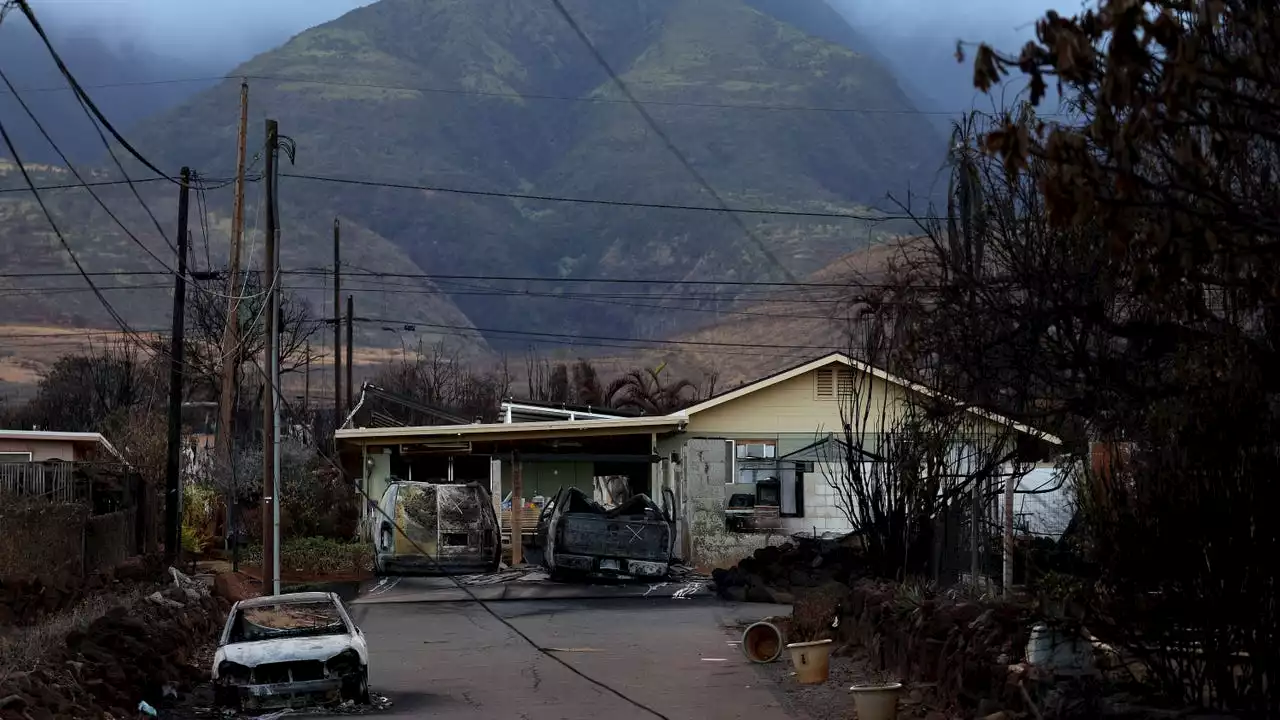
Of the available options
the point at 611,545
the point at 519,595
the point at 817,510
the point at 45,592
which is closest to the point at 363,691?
the point at 45,592

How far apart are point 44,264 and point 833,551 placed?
17164cm

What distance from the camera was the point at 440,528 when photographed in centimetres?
3297

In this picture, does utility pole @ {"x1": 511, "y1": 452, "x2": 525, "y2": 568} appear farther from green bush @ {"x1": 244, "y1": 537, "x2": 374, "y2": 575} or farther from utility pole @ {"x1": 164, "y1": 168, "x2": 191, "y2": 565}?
utility pole @ {"x1": 164, "y1": 168, "x2": 191, "y2": 565}

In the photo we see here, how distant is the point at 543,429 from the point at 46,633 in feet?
66.3

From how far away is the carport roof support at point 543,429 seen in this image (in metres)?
36.8

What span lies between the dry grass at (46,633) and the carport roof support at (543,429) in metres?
14.0

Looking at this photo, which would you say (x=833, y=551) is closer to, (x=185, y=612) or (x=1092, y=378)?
(x=185, y=612)

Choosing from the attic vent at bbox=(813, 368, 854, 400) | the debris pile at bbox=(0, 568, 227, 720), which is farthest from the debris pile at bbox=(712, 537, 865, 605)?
the debris pile at bbox=(0, 568, 227, 720)

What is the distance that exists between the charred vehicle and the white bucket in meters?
20.1

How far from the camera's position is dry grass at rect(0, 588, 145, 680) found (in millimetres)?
14798

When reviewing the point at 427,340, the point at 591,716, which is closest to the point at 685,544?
the point at 591,716

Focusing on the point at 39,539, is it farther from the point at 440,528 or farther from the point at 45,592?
the point at 440,528

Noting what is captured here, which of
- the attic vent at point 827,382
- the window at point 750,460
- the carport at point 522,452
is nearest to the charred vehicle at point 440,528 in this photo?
the carport at point 522,452

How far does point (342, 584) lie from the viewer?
33.2 metres
